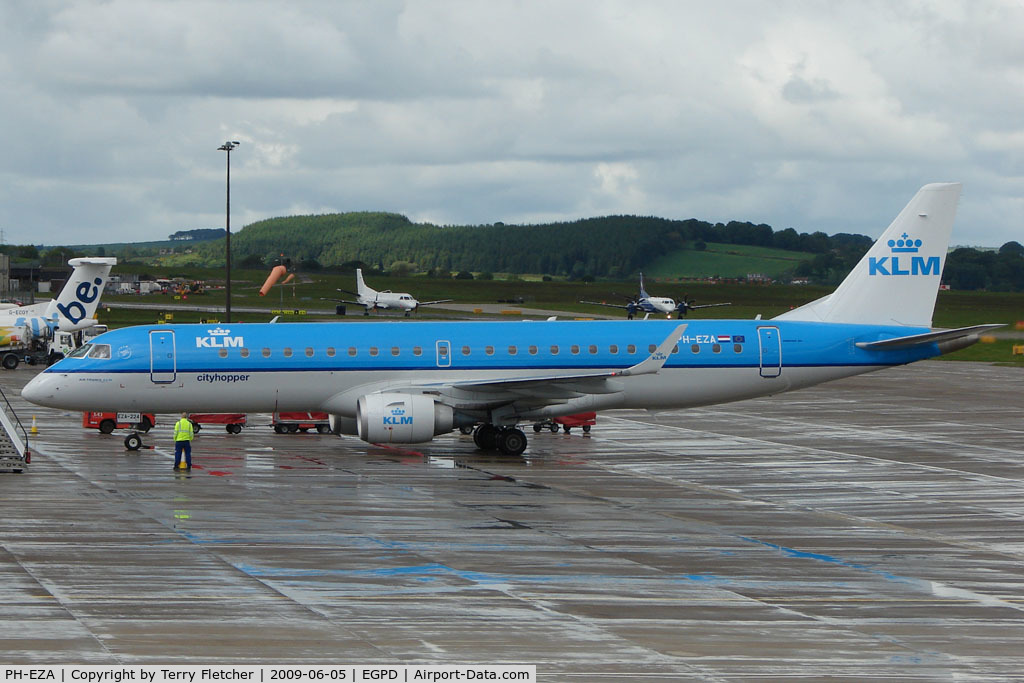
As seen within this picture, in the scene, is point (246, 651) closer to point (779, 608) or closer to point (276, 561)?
point (276, 561)

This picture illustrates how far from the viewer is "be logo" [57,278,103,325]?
69.2m

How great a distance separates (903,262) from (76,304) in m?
48.7

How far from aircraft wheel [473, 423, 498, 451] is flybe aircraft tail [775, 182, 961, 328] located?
37.3 feet

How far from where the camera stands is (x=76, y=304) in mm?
Result: 69625

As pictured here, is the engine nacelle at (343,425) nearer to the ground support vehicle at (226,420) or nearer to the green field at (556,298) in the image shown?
the ground support vehicle at (226,420)

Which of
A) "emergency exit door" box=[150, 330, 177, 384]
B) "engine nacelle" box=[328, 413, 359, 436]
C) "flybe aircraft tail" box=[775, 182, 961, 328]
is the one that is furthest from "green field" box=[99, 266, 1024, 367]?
"emergency exit door" box=[150, 330, 177, 384]

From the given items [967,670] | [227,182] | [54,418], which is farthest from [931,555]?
[227,182]

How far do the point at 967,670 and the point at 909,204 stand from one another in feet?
86.7

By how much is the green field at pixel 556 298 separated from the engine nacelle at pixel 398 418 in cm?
5197

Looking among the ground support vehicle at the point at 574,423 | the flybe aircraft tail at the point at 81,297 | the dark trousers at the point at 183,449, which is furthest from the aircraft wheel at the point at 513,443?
the flybe aircraft tail at the point at 81,297

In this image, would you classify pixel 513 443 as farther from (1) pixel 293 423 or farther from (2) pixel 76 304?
(2) pixel 76 304

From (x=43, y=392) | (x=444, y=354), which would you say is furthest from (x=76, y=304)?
(x=444, y=354)

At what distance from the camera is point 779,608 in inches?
683

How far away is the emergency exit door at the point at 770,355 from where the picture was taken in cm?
3653
